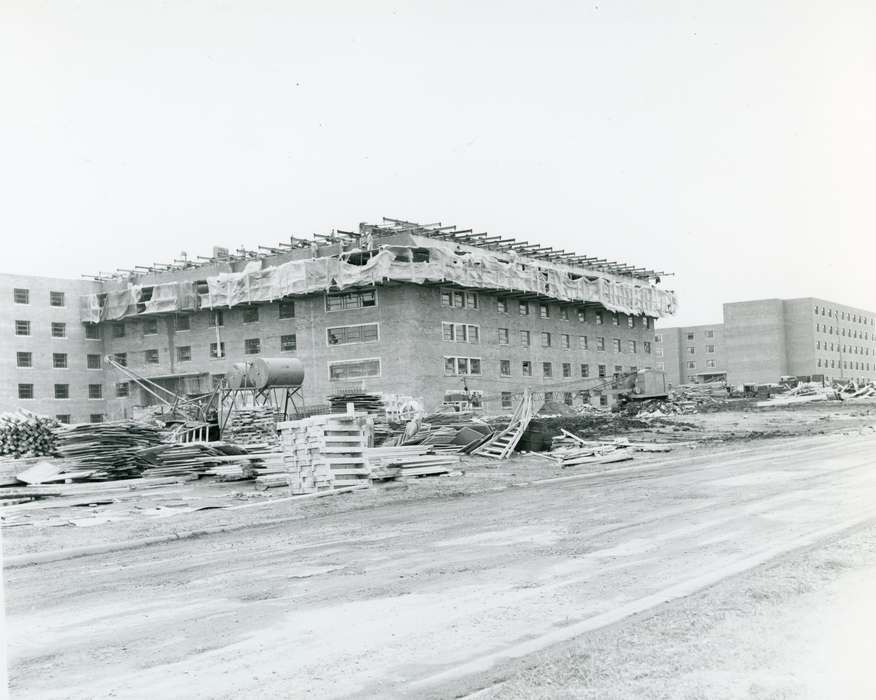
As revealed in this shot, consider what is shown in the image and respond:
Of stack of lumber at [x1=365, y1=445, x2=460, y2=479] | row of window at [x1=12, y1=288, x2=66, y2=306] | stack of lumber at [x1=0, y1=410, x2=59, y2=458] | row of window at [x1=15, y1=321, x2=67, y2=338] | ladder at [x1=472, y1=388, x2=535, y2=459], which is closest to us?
stack of lumber at [x1=365, y1=445, x2=460, y2=479]

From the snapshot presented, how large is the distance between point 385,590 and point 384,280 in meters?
45.4

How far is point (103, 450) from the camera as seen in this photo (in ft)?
78.7

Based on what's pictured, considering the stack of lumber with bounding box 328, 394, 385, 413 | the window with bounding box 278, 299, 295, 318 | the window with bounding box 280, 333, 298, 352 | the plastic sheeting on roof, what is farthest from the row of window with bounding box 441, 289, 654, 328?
the stack of lumber with bounding box 328, 394, 385, 413

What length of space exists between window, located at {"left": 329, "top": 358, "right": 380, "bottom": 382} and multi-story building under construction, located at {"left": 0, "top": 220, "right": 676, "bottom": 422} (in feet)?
0.29

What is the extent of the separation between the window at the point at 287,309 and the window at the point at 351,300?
3038mm

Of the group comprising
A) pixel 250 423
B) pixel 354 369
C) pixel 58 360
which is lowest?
pixel 250 423

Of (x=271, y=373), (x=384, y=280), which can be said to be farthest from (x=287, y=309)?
(x=271, y=373)

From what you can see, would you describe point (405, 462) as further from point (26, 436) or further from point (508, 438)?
point (26, 436)

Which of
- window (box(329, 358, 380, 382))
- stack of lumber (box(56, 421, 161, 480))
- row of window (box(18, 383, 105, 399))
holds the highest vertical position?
window (box(329, 358, 380, 382))

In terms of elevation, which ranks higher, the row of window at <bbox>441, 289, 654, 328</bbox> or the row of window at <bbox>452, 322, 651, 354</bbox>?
the row of window at <bbox>441, 289, 654, 328</bbox>

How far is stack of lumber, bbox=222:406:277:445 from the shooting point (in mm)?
42750

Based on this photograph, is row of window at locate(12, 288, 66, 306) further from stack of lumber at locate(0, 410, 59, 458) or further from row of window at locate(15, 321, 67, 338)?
stack of lumber at locate(0, 410, 59, 458)

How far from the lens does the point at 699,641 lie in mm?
6945

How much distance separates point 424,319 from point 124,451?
32.7 m
